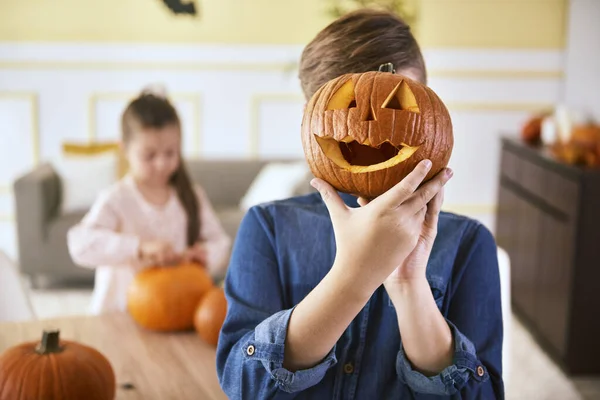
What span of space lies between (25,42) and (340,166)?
16.9ft

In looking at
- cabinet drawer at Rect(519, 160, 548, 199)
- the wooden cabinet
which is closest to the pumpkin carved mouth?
the wooden cabinet

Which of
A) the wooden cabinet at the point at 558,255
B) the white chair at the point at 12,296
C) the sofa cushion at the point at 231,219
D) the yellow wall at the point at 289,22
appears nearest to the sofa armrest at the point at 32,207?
the sofa cushion at the point at 231,219

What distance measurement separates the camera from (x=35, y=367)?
1177 mm

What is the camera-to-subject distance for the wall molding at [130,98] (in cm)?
557

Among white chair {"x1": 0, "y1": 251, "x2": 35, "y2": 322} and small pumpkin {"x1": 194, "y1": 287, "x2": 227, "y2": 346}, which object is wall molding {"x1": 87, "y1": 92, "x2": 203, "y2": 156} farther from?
small pumpkin {"x1": 194, "y1": 287, "x2": 227, "y2": 346}

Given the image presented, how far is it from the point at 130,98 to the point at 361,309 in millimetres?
4880

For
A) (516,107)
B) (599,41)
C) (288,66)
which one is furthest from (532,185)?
(288,66)

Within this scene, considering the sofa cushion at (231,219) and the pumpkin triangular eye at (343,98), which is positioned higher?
the pumpkin triangular eye at (343,98)

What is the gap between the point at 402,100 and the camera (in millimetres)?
880

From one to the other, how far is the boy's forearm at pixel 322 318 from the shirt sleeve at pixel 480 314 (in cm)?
15

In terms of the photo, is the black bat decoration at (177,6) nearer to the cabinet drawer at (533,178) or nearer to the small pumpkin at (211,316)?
the small pumpkin at (211,316)

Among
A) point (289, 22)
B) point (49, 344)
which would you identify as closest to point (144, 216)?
point (49, 344)

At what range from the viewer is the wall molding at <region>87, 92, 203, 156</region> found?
18.3 ft

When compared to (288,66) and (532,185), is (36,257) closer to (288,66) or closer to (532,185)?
(288,66)
